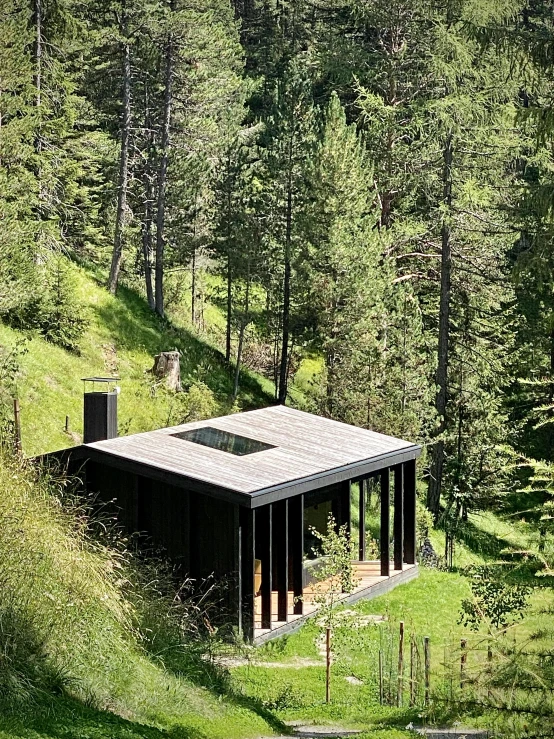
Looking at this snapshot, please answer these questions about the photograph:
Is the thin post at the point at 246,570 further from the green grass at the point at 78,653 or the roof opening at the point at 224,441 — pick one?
the green grass at the point at 78,653

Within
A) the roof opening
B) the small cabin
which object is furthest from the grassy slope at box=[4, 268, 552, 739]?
the roof opening

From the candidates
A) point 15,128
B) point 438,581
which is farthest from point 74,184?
point 438,581

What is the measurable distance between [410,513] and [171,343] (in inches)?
569

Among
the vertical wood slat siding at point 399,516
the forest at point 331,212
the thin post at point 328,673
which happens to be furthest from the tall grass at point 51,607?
the forest at point 331,212

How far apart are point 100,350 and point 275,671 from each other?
658 inches

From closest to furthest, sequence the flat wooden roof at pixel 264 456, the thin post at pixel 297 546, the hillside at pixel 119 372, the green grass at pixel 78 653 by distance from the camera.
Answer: the green grass at pixel 78 653, the flat wooden roof at pixel 264 456, the thin post at pixel 297 546, the hillside at pixel 119 372

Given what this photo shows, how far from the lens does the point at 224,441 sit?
17734mm

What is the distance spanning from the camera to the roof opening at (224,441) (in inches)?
683

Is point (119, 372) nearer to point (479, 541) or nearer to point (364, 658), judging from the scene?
point (479, 541)

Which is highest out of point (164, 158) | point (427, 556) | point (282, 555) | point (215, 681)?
point (164, 158)

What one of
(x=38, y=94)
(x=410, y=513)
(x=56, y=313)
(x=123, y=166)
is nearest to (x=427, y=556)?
(x=410, y=513)

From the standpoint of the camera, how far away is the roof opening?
17.3 metres

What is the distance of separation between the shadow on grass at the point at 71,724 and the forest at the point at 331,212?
14590 millimetres

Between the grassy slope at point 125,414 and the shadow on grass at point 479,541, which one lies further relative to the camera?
the shadow on grass at point 479,541
